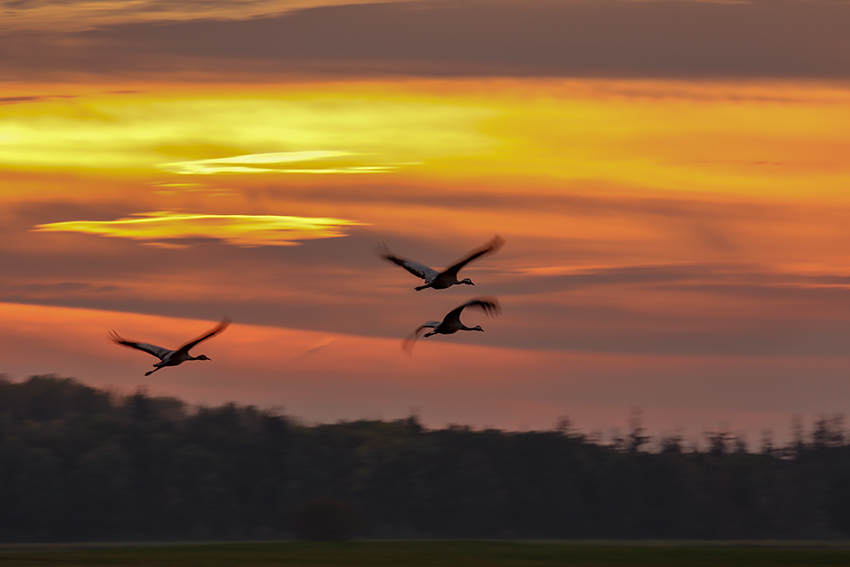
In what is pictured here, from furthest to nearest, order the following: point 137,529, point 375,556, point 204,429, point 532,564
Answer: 1. point 204,429
2. point 137,529
3. point 375,556
4. point 532,564

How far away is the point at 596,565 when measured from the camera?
3900 inches

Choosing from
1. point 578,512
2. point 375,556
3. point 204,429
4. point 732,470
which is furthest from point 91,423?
point 732,470

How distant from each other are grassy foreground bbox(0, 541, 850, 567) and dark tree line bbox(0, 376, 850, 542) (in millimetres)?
32277

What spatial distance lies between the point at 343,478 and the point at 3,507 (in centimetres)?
4002

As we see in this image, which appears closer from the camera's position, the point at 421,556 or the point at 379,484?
the point at 421,556

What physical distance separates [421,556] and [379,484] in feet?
197

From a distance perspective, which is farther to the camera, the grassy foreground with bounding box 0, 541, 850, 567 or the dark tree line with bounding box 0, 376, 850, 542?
the dark tree line with bounding box 0, 376, 850, 542

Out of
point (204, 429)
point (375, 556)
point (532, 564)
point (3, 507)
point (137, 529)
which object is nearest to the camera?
point (532, 564)

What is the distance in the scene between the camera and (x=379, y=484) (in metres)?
166

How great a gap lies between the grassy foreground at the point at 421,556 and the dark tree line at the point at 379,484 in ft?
106

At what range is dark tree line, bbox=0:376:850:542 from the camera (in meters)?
157

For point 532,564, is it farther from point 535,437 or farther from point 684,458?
point 684,458

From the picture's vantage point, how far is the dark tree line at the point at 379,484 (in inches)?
6176

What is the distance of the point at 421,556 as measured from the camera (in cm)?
10600
